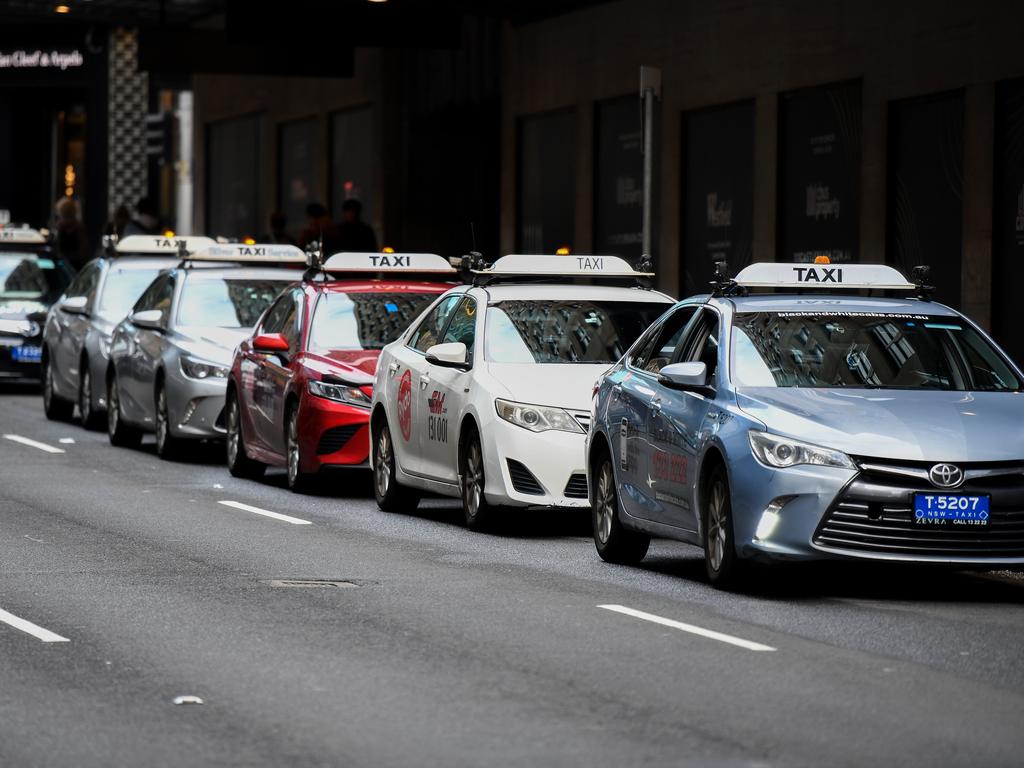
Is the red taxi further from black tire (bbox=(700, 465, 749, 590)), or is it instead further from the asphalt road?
black tire (bbox=(700, 465, 749, 590))

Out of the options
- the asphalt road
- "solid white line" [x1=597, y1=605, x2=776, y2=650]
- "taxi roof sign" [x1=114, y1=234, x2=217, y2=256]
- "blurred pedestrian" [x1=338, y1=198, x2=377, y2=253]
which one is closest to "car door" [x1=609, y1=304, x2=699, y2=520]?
the asphalt road

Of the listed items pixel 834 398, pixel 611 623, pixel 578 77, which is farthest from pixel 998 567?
pixel 578 77

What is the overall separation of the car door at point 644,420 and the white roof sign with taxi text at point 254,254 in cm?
1014

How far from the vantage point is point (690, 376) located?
39.5 feet

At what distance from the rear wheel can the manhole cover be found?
8.80m

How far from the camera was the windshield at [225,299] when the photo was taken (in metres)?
21.6

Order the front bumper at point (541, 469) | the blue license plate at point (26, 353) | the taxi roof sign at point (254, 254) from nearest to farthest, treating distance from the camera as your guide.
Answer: the front bumper at point (541, 469), the taxi roof sign at point (254, 254), the blue license plate at point (26, 353)

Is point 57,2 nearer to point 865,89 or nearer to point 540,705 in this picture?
point 865,89

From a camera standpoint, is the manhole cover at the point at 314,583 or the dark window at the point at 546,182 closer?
the manhole cover at the point at 314,583

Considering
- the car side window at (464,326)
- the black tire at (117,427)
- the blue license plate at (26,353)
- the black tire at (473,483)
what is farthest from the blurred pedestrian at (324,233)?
the black tire at (473,483)

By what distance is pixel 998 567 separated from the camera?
1127 centimetres

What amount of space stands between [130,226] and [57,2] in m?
9.97

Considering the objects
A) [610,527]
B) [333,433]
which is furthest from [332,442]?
[610,527]

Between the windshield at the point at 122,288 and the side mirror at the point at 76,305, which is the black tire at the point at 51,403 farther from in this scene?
the windshield at the point at 122,288
